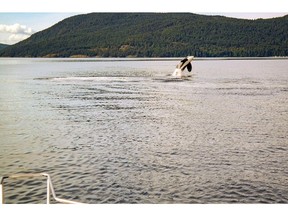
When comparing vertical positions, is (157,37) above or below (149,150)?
above

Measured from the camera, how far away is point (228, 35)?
41.2 metres

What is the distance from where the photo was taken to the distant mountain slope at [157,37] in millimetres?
35469

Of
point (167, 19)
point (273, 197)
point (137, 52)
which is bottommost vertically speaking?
point (273, 197)

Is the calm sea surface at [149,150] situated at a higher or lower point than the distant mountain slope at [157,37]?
lower

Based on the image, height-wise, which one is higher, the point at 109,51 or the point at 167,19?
the point at 167,19

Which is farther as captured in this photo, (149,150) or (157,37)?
(157,37)

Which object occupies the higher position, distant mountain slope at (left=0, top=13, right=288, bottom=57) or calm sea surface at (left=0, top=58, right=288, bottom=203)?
distant mountain slope at (left=0, top=13, right=288, bottom=57)

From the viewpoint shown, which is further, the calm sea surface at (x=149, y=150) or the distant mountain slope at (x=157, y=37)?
the distant mountain slope at (x=157, y=37)

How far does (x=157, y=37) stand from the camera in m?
51.1

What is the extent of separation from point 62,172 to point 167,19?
44.9 metres

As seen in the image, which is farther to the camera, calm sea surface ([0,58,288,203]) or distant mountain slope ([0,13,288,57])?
distant mountain slope ([0,13,288,57])

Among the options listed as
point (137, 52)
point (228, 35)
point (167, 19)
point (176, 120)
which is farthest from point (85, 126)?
point (137, 52)

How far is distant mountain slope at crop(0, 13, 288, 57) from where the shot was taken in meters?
35.5
